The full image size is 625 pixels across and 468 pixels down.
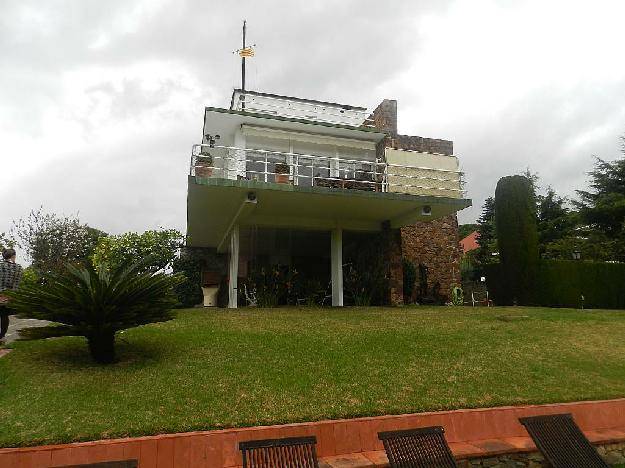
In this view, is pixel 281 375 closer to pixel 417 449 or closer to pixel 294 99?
pixel 417 449

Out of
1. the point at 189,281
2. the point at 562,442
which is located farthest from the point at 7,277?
the point at 189,281

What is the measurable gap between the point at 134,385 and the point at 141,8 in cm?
633

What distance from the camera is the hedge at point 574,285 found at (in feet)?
59.3

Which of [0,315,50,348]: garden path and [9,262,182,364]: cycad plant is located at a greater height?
[9,262,182,364]: cycad plant

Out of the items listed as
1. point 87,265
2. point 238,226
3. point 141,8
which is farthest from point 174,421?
point 238,226

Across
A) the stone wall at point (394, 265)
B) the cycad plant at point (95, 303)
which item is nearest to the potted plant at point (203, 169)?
the stone wall at point (394, 265)

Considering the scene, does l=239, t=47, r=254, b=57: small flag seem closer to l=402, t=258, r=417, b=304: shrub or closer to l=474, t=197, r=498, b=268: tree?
l=402, t=258, r=417, b=304: shrub

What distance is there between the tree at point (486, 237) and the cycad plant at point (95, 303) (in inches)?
1250

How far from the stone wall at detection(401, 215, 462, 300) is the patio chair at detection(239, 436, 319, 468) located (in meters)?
15.8

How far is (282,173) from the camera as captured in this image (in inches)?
516

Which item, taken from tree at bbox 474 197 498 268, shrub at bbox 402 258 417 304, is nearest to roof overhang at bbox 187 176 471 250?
shrub at bbox 402 258 417 304

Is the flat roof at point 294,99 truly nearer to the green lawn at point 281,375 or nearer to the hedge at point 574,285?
the hedge at point 574,285

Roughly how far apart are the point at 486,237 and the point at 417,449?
1407 inches

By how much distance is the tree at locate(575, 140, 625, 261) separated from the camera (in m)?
26.4
